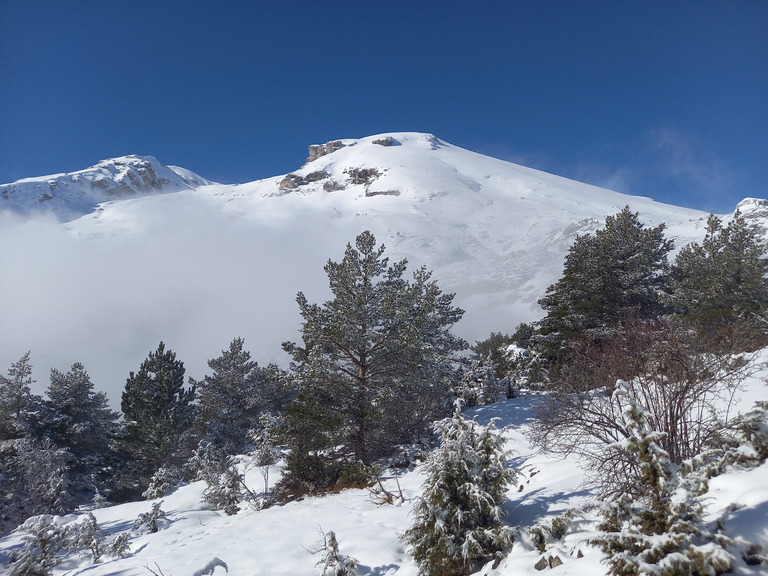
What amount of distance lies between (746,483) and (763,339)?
9760 mm

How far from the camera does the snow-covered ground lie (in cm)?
387

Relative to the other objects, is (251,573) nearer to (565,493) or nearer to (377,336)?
(565,493)

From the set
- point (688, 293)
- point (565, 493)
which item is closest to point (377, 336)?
point (565, 493)

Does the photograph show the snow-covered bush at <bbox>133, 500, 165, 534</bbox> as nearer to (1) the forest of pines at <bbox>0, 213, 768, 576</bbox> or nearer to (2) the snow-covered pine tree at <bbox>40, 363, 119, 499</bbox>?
(1) the forest of pines at <bbox>0, 213, 768, 576</bbox>

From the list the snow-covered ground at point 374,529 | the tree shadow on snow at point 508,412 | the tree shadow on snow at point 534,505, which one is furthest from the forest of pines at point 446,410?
the tree shadow on snow at point 508,412

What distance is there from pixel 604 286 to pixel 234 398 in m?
23.2

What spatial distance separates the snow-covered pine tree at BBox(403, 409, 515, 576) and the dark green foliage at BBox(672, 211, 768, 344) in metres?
14.3

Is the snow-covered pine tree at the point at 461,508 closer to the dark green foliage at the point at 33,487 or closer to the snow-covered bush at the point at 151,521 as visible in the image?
the snow-covered bush at the point at 151,521

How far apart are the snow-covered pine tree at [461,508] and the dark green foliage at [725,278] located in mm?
14285

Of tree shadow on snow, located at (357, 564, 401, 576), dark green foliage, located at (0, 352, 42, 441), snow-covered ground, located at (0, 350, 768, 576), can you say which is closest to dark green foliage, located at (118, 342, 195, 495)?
dark green foliage, located at (0, 352, 42, 441)

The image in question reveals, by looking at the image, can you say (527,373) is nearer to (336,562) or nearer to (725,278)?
(725,278)

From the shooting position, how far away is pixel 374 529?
7.02m

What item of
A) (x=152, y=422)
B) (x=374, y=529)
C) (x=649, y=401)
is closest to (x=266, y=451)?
(x=374, y=529)

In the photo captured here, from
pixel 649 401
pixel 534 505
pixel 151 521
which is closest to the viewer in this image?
pixel 534 505
